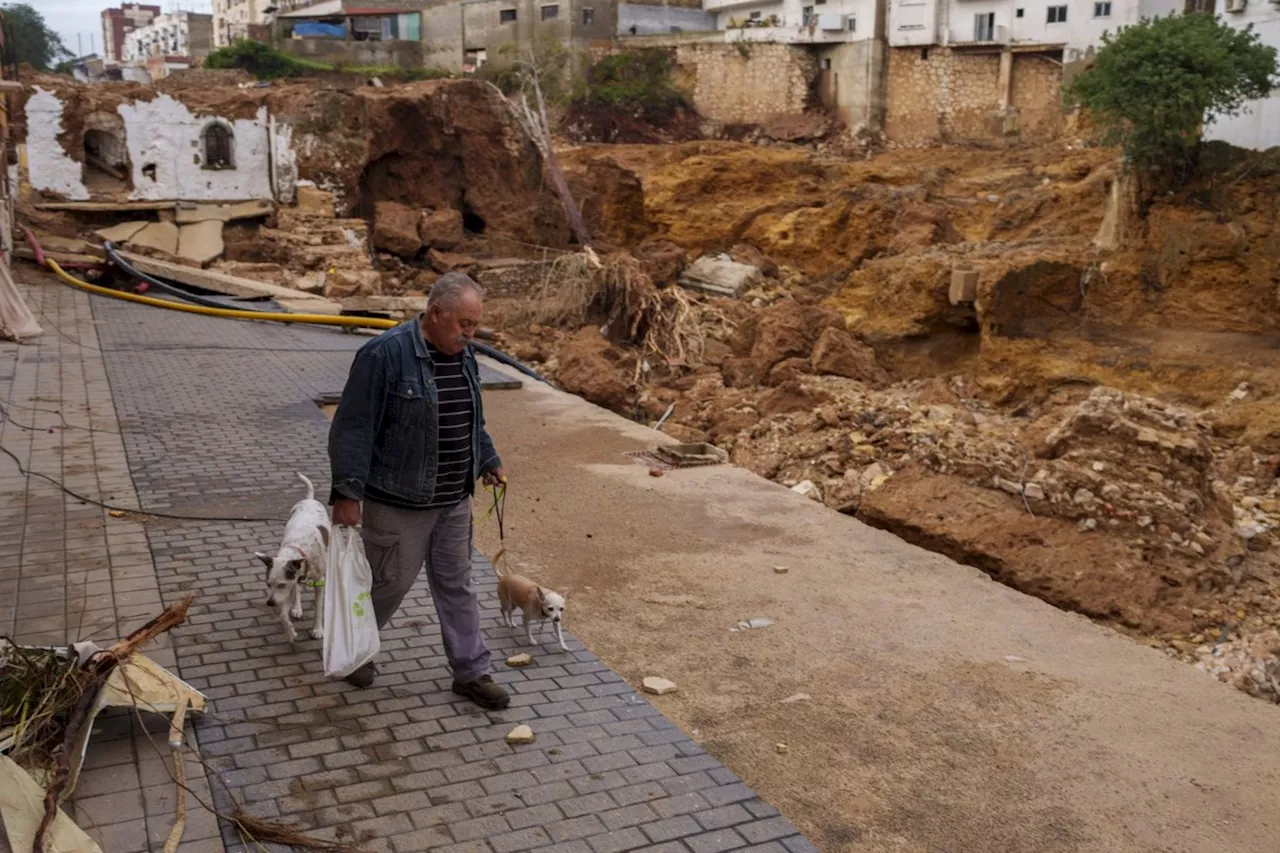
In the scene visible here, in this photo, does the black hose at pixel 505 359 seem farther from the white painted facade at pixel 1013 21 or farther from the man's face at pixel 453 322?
the white painted facade at pixel 1013 21

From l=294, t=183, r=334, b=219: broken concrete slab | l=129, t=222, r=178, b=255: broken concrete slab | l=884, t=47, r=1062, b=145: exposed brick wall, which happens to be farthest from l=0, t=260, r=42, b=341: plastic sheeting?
l=884, t=47, r=1062, b=145: exposed brick wall

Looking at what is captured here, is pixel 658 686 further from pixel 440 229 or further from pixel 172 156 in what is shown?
pixel 172 156

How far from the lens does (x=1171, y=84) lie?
1859cm

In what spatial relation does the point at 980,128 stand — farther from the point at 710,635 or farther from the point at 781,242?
the point at 710,635

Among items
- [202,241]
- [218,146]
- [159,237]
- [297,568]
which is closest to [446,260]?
[202,241]

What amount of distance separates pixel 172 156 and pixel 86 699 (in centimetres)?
1884

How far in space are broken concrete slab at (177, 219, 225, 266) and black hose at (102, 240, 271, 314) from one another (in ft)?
7.34

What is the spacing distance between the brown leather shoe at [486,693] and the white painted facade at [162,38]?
74074 millimetres

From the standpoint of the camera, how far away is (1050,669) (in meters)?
5.62

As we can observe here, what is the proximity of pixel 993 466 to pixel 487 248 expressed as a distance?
1490cm

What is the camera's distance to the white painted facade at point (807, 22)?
40.2 m

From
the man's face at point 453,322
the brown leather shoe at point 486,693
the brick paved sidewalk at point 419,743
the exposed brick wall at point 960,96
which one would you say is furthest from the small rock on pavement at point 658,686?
the exposed brick wall at point 960,96

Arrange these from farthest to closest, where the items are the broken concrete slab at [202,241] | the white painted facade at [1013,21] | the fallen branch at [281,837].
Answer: the white painted facade at [1013,21] → the broken concrete slab at [202,241] → the fallen branch at [281,837]

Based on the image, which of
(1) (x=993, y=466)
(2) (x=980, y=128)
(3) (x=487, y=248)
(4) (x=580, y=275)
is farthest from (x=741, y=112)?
(1) (x=993, y=466)
